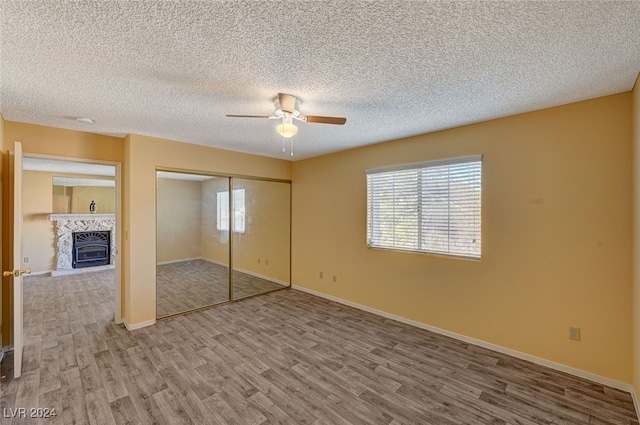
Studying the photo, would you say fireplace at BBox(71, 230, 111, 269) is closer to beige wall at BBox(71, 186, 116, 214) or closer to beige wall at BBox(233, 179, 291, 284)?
beige wall at BBox(71, 186, 116, 214)

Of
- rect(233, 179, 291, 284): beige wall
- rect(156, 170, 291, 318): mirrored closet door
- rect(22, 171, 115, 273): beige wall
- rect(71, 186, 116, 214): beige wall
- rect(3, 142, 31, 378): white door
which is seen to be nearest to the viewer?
rect(3, 142, 31, 378): white door

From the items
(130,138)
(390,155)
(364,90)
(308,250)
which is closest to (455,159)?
(390,155)

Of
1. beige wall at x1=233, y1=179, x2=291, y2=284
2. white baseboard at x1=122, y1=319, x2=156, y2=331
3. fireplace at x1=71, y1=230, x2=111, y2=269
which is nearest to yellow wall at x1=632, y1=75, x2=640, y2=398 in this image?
beige wall at x1=233, y1=179, x2=291, y2=284

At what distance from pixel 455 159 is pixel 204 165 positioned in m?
3.57

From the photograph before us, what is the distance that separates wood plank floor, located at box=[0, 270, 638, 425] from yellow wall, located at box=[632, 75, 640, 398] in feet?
1.18

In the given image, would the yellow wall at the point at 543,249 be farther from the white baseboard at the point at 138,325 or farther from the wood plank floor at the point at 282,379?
the white baseboard at the point at 138,325

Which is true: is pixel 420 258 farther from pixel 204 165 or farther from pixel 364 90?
pixel 204 165

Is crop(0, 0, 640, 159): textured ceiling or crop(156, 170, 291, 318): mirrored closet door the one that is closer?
crop(0, 0, 640, 159): textured ceiling

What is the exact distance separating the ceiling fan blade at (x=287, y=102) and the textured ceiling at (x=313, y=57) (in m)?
0.08

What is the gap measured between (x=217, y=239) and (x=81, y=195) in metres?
5.31

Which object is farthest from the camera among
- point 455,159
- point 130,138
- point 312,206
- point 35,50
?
point 312,206

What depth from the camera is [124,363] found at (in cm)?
262

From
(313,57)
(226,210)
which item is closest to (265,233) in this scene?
(226,210)

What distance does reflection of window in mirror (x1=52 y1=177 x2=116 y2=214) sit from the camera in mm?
6574
